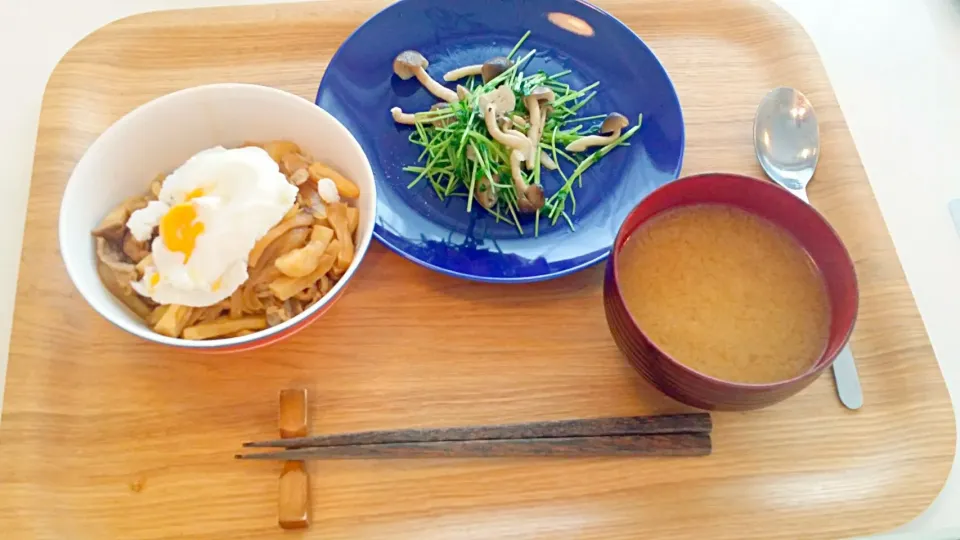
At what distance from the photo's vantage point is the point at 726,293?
1051mm

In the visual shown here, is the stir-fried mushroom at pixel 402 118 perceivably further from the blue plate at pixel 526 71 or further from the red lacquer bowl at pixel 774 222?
the red lacquer bowl at pixel 774 222

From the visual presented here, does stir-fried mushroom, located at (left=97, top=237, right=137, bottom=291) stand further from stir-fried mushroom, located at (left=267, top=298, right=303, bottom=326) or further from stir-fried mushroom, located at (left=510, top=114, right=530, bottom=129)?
stir-fried mushroom, located at (left=510, top=114, right=530, bottom=129)

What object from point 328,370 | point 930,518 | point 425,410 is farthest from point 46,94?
point 930,518

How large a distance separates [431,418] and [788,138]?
821 mm

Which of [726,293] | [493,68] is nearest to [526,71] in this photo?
[493,68]

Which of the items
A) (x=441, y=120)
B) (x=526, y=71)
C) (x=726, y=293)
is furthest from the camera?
(x=526, y=71)

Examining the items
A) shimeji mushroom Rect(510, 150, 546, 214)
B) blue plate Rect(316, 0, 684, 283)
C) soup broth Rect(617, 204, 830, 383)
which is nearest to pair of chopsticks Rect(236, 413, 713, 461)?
soup broth Rect(617, 204, 830, 383)

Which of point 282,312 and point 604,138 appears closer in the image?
point 282,312

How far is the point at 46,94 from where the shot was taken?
1348mm

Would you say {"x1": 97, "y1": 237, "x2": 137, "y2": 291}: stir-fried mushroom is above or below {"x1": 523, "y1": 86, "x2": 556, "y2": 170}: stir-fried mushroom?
above

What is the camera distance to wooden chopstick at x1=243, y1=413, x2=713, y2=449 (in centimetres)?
105

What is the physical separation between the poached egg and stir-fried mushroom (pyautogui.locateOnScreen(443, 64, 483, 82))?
0.43 metres

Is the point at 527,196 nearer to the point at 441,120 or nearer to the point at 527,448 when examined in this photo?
the point at 441,120

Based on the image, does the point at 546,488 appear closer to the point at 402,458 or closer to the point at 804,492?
the point at 402,458
